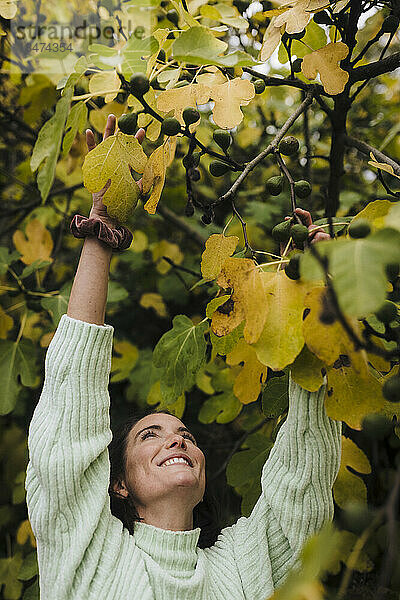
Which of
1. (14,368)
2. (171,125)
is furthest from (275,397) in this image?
(14,368)

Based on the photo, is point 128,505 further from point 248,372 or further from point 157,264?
point 157,264

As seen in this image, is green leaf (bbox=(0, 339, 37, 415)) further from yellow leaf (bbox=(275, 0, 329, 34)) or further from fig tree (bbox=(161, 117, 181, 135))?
yellow leaf (bbox=(275, 0, 329, 34))

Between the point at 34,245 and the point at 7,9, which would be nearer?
the point at 7,9

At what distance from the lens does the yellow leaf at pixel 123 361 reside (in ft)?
7.39

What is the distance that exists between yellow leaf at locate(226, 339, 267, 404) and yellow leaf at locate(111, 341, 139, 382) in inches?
40.5

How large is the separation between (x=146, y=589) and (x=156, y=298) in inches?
57.6

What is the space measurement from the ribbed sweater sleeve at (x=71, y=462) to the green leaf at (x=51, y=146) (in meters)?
0.28

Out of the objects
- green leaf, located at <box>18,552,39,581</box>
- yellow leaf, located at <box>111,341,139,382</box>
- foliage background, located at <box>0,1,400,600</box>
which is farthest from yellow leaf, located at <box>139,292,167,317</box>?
green leaf, located at <box>18,552,39,581</box>

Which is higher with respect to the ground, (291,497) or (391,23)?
(391,23)

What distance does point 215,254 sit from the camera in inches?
49.3

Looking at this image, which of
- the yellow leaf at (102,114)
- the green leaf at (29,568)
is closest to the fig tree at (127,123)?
the yellow leaf at (102,114)

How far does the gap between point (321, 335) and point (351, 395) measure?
0.16m

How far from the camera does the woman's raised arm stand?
4.18 ft

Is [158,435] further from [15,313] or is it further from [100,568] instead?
[15,313]
